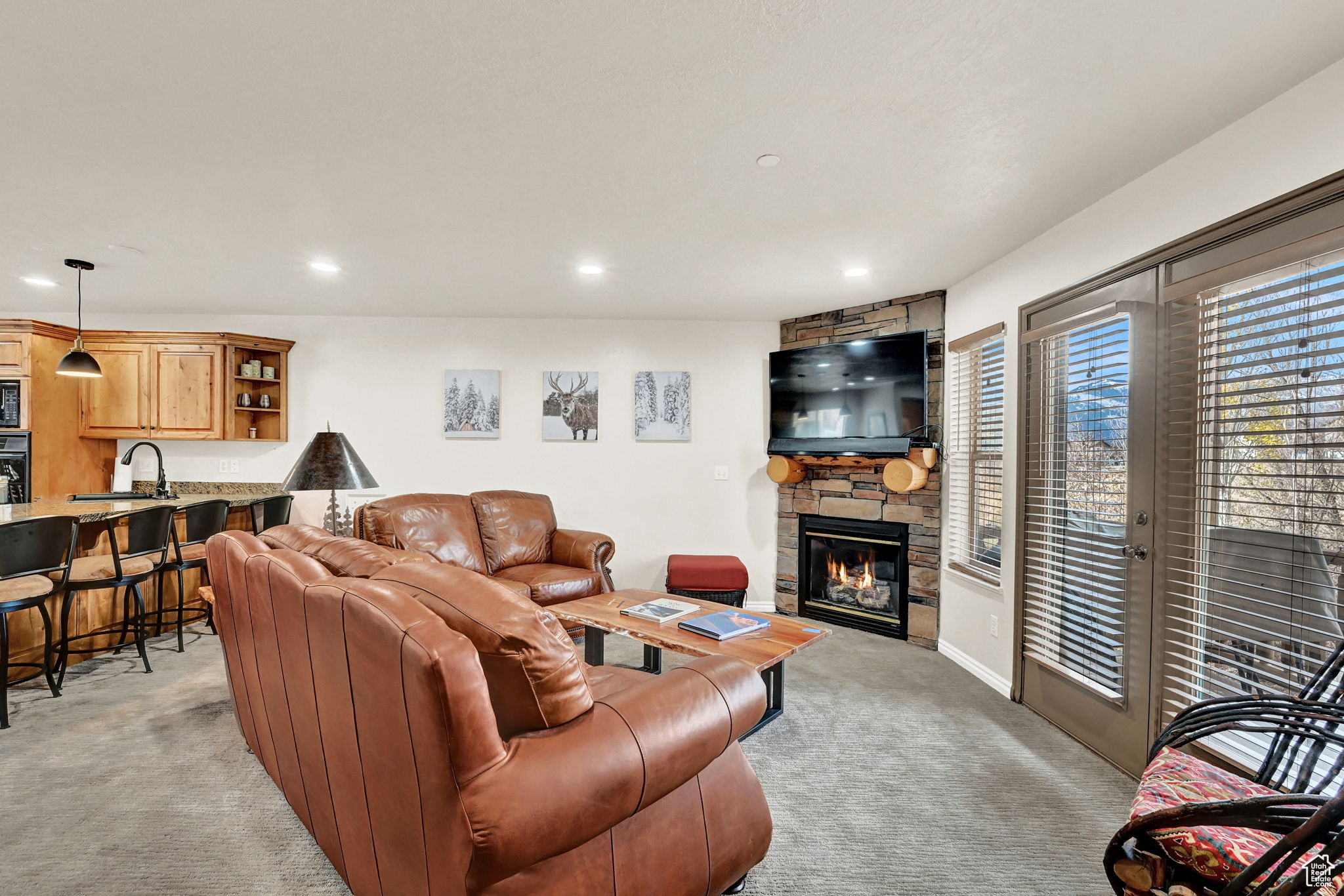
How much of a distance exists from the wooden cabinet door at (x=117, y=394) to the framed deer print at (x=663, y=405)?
390cm

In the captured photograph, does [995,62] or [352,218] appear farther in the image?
[352,218]

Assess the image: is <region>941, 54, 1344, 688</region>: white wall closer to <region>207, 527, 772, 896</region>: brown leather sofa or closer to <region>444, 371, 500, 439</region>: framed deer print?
<region>207, 527, 772, 896</region>: brown leather sofa

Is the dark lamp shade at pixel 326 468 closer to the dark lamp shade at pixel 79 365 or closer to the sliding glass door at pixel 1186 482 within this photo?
the dark lamp shade at pixel 79 365

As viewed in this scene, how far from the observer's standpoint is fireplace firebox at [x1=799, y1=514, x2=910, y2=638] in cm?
421

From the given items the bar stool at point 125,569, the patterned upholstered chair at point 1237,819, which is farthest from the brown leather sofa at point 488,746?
the bar stool at point 125,569

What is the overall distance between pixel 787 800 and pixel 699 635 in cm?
72

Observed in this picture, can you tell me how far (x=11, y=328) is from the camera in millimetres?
4324

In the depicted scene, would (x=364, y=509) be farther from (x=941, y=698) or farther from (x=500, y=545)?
(x=941, y=698)

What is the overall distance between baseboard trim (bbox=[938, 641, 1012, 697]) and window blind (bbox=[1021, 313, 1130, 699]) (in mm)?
331

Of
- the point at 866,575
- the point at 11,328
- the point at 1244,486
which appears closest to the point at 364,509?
the point at 11,328

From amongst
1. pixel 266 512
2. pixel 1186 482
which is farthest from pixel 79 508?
pixel 1186 482

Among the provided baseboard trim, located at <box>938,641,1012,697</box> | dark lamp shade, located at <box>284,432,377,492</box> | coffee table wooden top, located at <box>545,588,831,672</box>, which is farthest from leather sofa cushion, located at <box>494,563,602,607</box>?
baseboard trim, located at <box>938,641,1012,697</box>

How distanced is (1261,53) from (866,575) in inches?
135

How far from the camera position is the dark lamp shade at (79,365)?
3.92m
